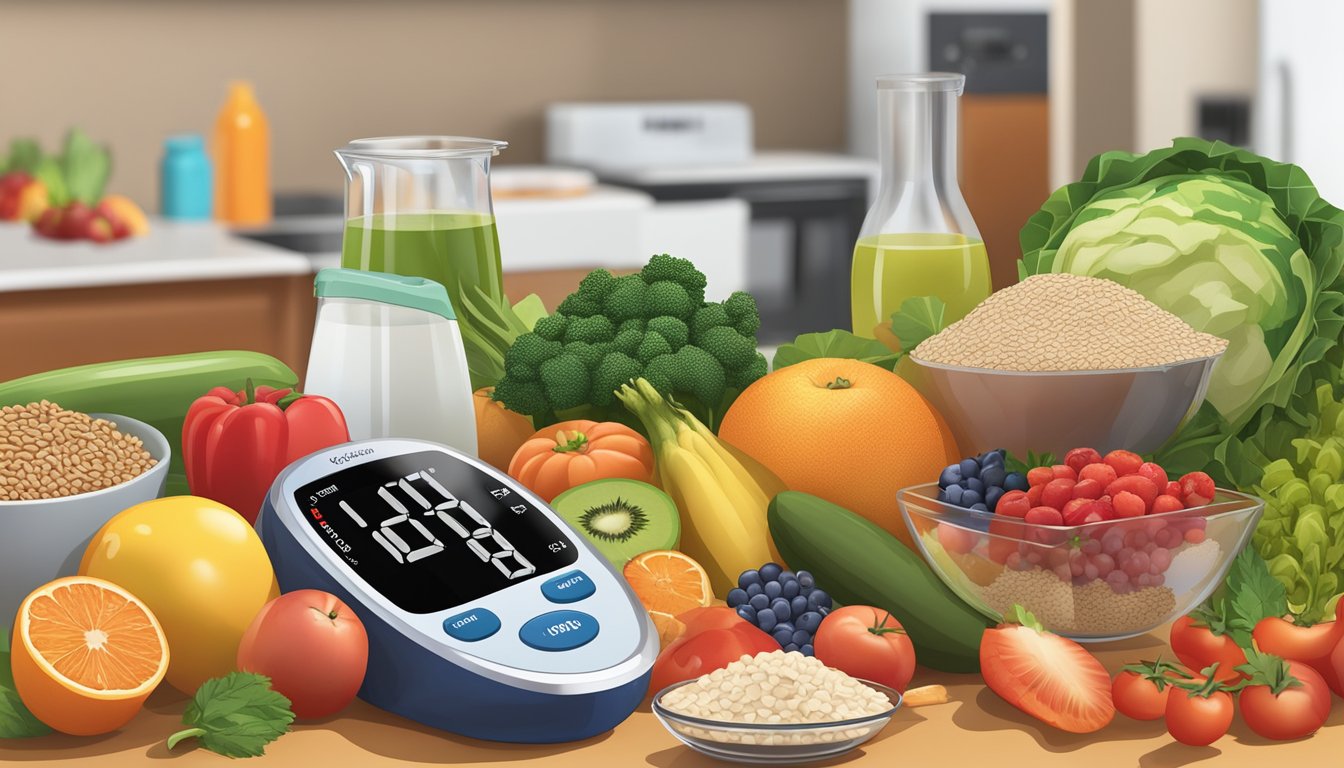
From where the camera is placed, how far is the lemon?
2.45 feet

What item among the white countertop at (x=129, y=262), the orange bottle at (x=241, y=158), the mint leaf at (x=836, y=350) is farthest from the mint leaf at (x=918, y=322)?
the orange bottle at (x=241, y=158)

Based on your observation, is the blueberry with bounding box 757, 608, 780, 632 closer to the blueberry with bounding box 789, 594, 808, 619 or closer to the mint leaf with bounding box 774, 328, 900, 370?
the blueberry with bounding box 789, 594, 808, 619

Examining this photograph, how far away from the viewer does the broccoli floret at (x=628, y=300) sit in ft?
3.39

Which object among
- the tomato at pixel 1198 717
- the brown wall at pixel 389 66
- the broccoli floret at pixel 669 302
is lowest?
the tomato at pixel 1198 717

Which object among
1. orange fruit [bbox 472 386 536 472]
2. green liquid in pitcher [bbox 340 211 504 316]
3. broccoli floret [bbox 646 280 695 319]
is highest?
green liquid in pitcher [bbox 340 211 504 316]

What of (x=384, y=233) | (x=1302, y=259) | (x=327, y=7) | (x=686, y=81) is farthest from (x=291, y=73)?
(x=1302, y=259)

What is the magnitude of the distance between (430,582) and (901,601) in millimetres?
260

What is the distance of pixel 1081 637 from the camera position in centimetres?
81

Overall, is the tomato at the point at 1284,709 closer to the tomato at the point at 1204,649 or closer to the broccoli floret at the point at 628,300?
the tomato at the point at 1204,649

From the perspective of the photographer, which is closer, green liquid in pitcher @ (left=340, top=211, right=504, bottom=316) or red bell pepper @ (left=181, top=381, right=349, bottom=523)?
red bell pepper @ (left=181, top=381, right=349, bottom=523)

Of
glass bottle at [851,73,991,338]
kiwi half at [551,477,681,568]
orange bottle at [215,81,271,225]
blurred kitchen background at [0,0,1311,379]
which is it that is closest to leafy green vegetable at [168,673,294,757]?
kiwi half at [551,477,681,568]

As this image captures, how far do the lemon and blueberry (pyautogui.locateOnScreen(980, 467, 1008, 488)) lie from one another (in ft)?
1.26

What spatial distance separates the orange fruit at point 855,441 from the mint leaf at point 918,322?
6 centimetres

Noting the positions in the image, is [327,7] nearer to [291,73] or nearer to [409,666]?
[291,73]
